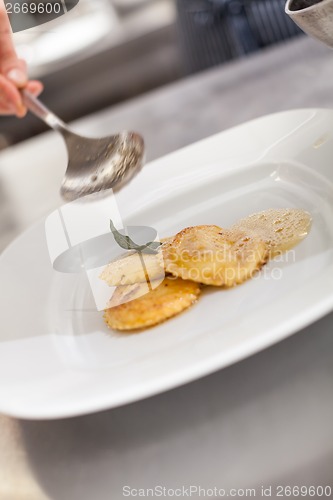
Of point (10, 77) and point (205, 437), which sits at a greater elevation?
point (10, 77)

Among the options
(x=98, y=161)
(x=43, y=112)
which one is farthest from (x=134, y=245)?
(x=43, y=112)

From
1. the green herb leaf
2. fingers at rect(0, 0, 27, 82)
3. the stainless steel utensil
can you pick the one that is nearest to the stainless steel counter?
the green herb leaf

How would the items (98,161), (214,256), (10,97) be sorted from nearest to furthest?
1. (214,256)
2. (98,161)
3. (10,97)

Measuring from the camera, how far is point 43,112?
105cm

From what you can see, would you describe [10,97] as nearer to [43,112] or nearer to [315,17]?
[43,112]

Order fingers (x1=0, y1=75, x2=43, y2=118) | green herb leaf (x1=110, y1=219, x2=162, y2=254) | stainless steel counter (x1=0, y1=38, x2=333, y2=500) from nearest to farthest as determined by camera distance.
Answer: stainless steel counter (x1=0, y1=38, x2=333, y2=500), green herb leaf (x1=110, y1=219, x2=162, y2=254), fingers (x1=0, y1=75, x2=43, y2=118)

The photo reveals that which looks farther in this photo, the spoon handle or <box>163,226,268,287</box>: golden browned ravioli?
the spoon handle

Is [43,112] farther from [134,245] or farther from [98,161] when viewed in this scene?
[134,245]

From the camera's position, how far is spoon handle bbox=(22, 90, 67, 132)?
103cm

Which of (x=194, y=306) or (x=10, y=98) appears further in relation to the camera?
(x=10, y=98)

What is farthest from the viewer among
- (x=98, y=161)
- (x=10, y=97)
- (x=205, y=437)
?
(x=10, y=97)

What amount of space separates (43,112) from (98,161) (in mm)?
141

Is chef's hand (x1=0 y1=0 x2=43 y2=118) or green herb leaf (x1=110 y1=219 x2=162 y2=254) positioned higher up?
chef's hand (x1=0 y1=0 x2=43 y2=118)

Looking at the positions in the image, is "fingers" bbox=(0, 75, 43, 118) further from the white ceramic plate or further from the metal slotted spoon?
the white ceramic plate
